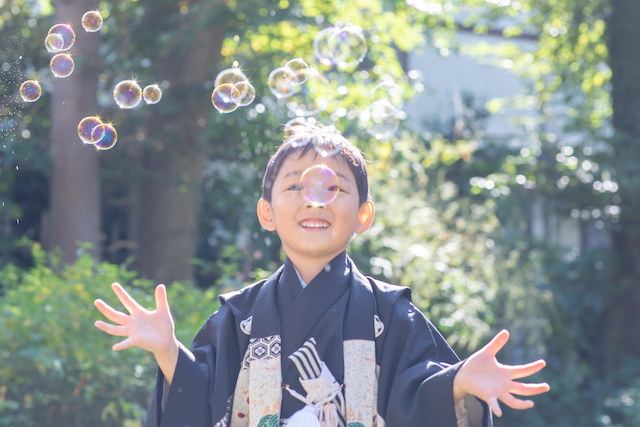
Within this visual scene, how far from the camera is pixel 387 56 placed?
18.5 ft

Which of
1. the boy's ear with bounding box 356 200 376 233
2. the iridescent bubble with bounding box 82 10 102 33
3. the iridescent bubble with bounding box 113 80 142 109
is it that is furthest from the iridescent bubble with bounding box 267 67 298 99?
the boy's ear with bounding box 356 200 376 233

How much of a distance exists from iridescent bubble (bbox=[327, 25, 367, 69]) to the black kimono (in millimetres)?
1722

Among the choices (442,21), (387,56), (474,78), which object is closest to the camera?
(387,56)

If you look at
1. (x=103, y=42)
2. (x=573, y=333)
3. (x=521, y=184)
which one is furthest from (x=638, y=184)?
(x=103, y=42)

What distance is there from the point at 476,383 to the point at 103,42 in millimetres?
5431

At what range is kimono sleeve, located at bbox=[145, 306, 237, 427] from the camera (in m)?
1.83

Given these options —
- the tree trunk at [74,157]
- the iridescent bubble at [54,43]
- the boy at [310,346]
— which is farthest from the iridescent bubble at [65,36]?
the tree trunk at [74,157]

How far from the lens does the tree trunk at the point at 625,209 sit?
5.90 meters

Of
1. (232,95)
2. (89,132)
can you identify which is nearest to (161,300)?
(232,95)

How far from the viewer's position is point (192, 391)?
1.84 m

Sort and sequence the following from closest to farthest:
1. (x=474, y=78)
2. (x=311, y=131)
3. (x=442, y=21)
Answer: (x=311, y=131) < (x=442, y=21) < (x=474, y=78)

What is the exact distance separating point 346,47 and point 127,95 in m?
1.20

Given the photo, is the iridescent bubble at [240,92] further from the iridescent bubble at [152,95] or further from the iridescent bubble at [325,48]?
the iridescent bubble at [325,48]

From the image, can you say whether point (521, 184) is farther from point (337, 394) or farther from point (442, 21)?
point (337, 394)
